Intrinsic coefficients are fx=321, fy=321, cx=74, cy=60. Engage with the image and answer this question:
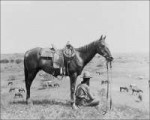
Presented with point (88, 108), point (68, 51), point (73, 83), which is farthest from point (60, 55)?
point (88, 108)

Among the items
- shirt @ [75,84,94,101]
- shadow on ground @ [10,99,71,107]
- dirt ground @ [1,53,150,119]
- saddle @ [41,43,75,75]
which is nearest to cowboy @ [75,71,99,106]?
shirt @ [75,84,94,101]

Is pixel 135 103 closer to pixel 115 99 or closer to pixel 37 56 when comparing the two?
pixel 115 99

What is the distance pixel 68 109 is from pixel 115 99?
5.13 m

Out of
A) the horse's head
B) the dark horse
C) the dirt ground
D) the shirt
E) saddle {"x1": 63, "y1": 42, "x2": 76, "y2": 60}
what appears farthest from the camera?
the shirt

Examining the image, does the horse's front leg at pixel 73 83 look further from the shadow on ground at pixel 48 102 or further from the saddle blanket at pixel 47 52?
the saddle blanket at pixel 47 52

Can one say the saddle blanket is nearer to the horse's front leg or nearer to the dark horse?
the dark horse

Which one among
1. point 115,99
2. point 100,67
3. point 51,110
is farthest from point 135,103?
point 51,110

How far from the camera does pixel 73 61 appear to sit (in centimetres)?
1182

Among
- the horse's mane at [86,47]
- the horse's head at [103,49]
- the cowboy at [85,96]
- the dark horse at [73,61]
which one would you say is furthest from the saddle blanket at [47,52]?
the horse's head at [103,49]

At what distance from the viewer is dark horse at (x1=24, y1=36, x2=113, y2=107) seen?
11.6 meters

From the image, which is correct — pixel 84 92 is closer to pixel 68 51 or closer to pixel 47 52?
pixel 68 51

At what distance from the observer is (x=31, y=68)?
12.1 metres

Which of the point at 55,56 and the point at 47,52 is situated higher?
the point at 47,52

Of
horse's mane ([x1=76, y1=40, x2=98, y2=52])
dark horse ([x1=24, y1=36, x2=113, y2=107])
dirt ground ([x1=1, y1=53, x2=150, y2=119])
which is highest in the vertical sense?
horse's mane ([x1=76, y1=40, x2=98, y2=52])
